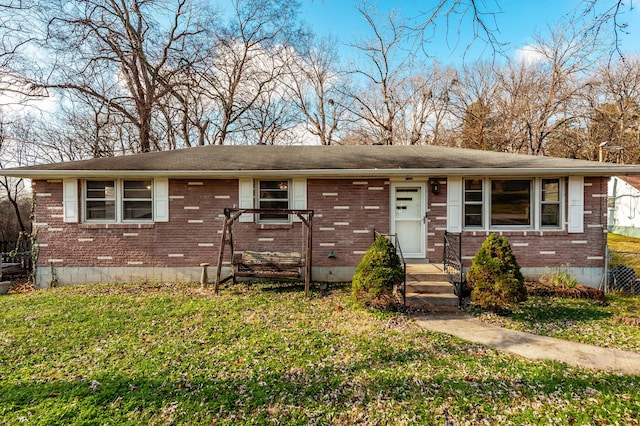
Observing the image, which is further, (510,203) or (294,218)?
(294,218)

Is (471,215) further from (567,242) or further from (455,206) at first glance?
(567,242)

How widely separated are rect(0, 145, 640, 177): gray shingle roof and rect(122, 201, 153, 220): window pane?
94cm

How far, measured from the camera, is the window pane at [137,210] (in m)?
7.66

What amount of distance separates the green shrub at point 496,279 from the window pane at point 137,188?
802cm

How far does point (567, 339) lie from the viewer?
445 centimetres

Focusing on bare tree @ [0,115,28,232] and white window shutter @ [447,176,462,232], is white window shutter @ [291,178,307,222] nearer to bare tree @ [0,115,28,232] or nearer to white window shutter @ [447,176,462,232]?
white window shutter @ [447,176,462,232]

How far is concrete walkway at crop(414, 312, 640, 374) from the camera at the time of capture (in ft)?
12.4

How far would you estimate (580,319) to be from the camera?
17.2 ft

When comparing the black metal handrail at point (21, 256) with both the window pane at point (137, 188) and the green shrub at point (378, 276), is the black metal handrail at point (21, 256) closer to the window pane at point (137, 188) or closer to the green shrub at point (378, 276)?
the window pane at point (137, 188)

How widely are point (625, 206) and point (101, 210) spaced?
89.7 feet

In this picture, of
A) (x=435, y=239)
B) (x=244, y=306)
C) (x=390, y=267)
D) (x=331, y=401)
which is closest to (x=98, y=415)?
(x=331, y=401)

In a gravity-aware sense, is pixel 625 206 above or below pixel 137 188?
below

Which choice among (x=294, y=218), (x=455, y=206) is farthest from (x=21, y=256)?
(x=455, y=206)

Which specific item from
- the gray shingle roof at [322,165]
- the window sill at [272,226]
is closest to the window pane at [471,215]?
the gray shingle roof at [322,165]
